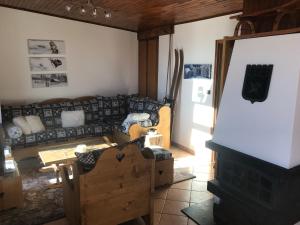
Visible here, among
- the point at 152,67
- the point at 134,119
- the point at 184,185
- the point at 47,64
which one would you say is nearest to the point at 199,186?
the point at 184,185

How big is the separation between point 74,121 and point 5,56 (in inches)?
58.5

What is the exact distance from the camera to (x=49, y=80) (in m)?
4.56

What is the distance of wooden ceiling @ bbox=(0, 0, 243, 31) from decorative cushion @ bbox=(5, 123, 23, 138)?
180 cm

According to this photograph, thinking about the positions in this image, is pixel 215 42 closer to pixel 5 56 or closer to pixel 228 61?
pixel 228 61

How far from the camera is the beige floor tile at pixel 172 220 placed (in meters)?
2.50

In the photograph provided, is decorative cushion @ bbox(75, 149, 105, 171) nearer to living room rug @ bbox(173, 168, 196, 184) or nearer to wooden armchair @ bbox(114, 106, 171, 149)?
living room rug @ bbox(173, 168, 196, 184)

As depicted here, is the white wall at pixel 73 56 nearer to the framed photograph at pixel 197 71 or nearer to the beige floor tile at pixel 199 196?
the framed photograph at pixel 197 71

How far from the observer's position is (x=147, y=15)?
4000 mm

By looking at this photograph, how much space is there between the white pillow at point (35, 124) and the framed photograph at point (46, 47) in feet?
3.74

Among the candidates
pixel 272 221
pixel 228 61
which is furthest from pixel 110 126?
pixel 272 221

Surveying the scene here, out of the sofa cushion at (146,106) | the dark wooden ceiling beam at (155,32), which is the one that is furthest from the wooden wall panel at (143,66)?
the sofa cushion at (146,106)

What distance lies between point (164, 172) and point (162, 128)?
1279 millimetres

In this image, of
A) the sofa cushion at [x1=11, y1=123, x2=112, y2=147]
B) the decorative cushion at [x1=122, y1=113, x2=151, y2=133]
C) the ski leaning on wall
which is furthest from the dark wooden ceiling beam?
the sofa cushion at [x1=11, y1=123, x2=112, y2=147]

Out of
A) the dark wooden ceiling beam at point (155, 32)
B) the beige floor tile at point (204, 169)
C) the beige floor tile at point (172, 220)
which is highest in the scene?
the dark wooden ceiling beam at point (155, 32)
